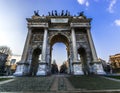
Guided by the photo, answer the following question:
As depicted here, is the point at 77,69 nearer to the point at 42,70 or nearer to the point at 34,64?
the point at 42,70

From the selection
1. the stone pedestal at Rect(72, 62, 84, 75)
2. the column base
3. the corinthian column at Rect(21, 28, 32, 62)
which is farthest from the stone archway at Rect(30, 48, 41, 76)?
the stone pedestal at Rect(72, 62, 84, 75)

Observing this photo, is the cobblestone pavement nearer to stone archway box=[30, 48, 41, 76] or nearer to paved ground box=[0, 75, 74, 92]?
paved ground box=[0, 75, 74, 92]

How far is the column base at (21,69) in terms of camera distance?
1935cm

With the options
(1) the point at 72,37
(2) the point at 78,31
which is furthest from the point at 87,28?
(1) the point at 72,37

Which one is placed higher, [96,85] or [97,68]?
[97,68]

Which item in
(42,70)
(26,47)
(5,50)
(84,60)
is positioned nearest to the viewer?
(42,70)

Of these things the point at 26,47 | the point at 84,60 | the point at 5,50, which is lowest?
the point at 84,60

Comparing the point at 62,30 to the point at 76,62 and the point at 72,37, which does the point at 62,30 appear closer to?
the point at 72,37

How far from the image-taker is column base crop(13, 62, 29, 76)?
19352 millimetres

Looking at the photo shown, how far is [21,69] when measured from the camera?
65.6ft

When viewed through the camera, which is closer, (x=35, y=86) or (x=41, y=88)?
(x=41, y=88)

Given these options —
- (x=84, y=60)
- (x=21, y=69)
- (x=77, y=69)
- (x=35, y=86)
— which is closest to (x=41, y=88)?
(x=35, y=86)

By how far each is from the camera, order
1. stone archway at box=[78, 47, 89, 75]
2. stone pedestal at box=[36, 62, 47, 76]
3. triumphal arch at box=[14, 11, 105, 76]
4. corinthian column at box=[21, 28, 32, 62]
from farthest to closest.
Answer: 1. stone archway at box=[78, 47, 89, 75]
2. triumphal arch at box=[14, 11, 105, 76]
3. corinthian column at box=[21, 28, 32, 62]
4. stone pedestal at box=[36, 62, 47, 76]

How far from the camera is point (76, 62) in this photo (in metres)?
20.6
